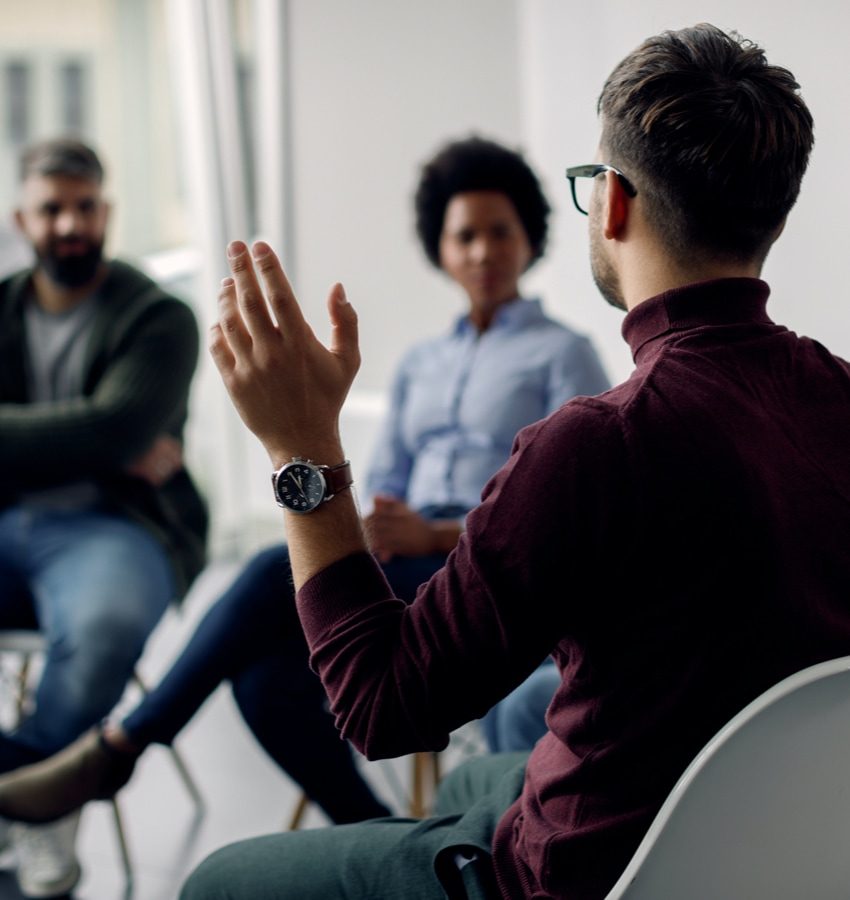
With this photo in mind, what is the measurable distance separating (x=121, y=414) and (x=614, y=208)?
1603mm

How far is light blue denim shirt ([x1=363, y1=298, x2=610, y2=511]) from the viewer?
2.28 meters

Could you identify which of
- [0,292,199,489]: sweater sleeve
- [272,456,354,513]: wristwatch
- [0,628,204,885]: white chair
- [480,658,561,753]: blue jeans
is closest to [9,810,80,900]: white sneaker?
[0,628,204,885]: white chair

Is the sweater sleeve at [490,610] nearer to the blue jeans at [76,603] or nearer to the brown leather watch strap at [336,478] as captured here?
the brown leather watch strap at [336,478]

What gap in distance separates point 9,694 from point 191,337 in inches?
49.8

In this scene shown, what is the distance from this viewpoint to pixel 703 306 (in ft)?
3.11

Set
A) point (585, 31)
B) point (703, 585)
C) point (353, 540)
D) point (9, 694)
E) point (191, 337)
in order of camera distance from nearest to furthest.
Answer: point (703, 585)
point (353, 540)
point (585, 31)
point (191, 337)
point (9, 694)

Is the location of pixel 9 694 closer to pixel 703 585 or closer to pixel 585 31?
pixel 585 31

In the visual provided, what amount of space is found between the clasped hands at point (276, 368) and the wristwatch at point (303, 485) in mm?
13

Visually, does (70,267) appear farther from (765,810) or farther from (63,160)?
(765,810)

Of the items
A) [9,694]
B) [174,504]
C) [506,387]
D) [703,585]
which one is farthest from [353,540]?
[9,694]

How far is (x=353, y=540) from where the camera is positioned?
3.25 feet

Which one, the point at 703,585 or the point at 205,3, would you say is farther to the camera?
the point at 205,3

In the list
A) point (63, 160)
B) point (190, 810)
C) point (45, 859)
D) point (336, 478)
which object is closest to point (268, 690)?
point (45, 859)

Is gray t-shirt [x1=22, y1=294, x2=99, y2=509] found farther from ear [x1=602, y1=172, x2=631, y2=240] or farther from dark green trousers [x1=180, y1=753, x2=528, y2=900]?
ear [x1=602, y1=172, x2=631, y2=240]
